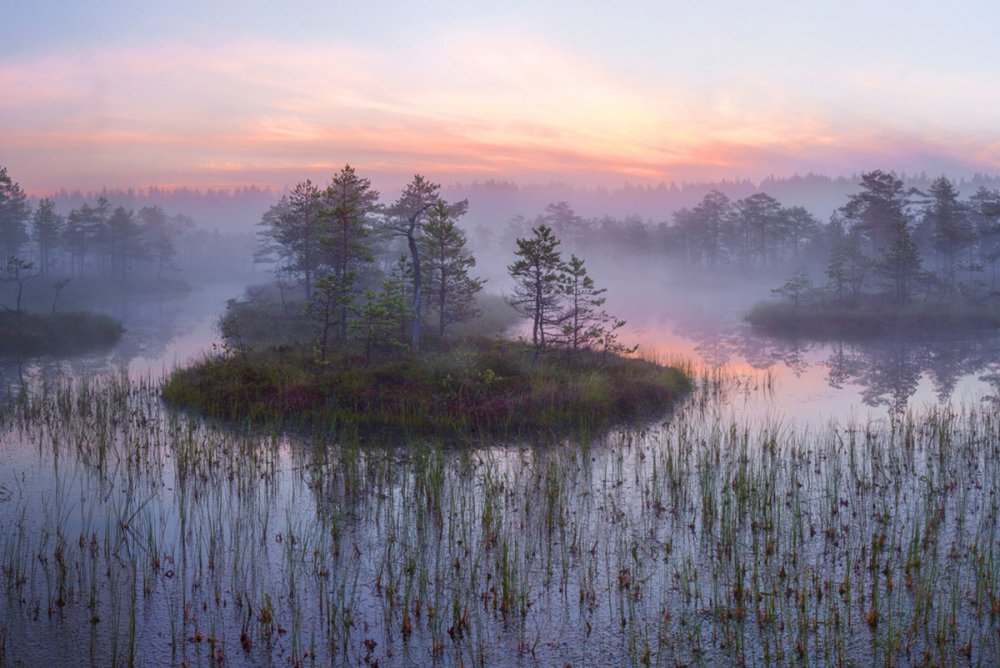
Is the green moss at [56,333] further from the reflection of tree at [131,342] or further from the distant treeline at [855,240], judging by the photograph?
the distant treeline at [855,240]

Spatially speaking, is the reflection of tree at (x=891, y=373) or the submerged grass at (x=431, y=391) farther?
the reflection of tree at (x=891, y=373)

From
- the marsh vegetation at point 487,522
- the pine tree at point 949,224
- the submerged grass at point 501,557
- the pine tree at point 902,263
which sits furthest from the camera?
the pine tree at point 949,224

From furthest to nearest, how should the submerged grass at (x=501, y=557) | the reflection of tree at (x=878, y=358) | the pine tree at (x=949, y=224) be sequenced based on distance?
the pine tree at (x=949, y=224)
the reflection of tree at (x=878, y=358)
the submerged grass at (x=501, y=557)

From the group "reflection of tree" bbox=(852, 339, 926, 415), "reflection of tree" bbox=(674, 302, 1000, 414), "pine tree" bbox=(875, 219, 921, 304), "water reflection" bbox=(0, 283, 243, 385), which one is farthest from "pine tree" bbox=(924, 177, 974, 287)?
"water reflection" bbox=(0, 283, 243, 385)

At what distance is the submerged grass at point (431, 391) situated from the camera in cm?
1838

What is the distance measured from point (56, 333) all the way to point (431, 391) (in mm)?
31694

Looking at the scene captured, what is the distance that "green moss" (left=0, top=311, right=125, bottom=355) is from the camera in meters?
36.4

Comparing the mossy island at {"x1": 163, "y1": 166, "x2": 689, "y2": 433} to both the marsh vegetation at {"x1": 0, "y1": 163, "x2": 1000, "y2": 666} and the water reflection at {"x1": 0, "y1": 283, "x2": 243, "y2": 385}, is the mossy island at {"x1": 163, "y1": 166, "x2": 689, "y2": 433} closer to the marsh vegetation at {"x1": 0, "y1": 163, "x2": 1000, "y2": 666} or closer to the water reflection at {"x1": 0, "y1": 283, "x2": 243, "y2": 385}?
the marsh vegetation at {"x1": 0, "y1": 163, "x2": 1000, "y2": 666}

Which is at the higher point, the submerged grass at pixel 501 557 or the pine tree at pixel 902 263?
the pine tree at pixel 902 263

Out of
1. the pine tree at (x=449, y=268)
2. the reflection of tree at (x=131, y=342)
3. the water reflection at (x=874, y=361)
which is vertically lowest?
the reflection of tree at (x=131, y=342)

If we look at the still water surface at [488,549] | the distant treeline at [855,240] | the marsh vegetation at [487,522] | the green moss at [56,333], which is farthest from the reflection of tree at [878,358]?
the green moss at [56,333]

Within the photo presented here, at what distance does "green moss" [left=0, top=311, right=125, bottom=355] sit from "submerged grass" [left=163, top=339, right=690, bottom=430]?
18.6m

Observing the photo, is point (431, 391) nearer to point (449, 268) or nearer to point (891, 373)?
point (449, 268)

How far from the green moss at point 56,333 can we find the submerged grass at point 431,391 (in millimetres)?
18634
